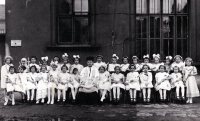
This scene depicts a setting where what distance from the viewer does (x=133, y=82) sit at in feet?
24.3

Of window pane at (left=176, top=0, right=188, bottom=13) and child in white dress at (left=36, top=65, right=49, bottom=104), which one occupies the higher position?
window pane at (left=176, top=0, right=188, bottom=13)

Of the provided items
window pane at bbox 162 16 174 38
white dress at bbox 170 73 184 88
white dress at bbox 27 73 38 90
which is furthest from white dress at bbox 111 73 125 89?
window pane at bbox 162 16 174 38

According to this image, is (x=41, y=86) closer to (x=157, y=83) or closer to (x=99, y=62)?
(x=99, y=62)

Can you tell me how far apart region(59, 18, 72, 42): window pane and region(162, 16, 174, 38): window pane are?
3361 mm

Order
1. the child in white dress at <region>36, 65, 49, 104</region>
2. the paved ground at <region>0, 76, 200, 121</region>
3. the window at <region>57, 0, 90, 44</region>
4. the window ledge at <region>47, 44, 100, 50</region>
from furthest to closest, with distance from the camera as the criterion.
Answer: the window at <region>57, 0, 90, 44</region>, the window ledge at <region>47, 44, 100, 50</region>, the child in white dress at <region>36, 65, 49, 104</region>, the paved ground at <region>0, 76, 200, 121</region>

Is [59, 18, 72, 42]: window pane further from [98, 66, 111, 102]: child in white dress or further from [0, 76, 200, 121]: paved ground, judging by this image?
[0, 76, 200, 121]: paved ground

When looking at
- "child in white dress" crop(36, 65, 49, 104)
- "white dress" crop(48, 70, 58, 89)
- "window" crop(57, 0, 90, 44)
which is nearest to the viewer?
"child in white dress" crop(36, 65, 49, 104)

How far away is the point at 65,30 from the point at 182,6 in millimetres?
4256

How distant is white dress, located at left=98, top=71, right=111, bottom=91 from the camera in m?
7.34

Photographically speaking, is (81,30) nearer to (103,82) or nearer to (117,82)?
(103,82)

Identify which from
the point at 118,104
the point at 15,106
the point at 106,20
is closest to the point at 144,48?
the point at 106,20

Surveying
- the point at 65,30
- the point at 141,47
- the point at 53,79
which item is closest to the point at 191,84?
the point at 141,47

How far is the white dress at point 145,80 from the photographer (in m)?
7.34

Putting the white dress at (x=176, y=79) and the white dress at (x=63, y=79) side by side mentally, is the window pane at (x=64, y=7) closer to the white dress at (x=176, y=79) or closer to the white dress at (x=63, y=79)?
the white dress at (x=63, y=79)
